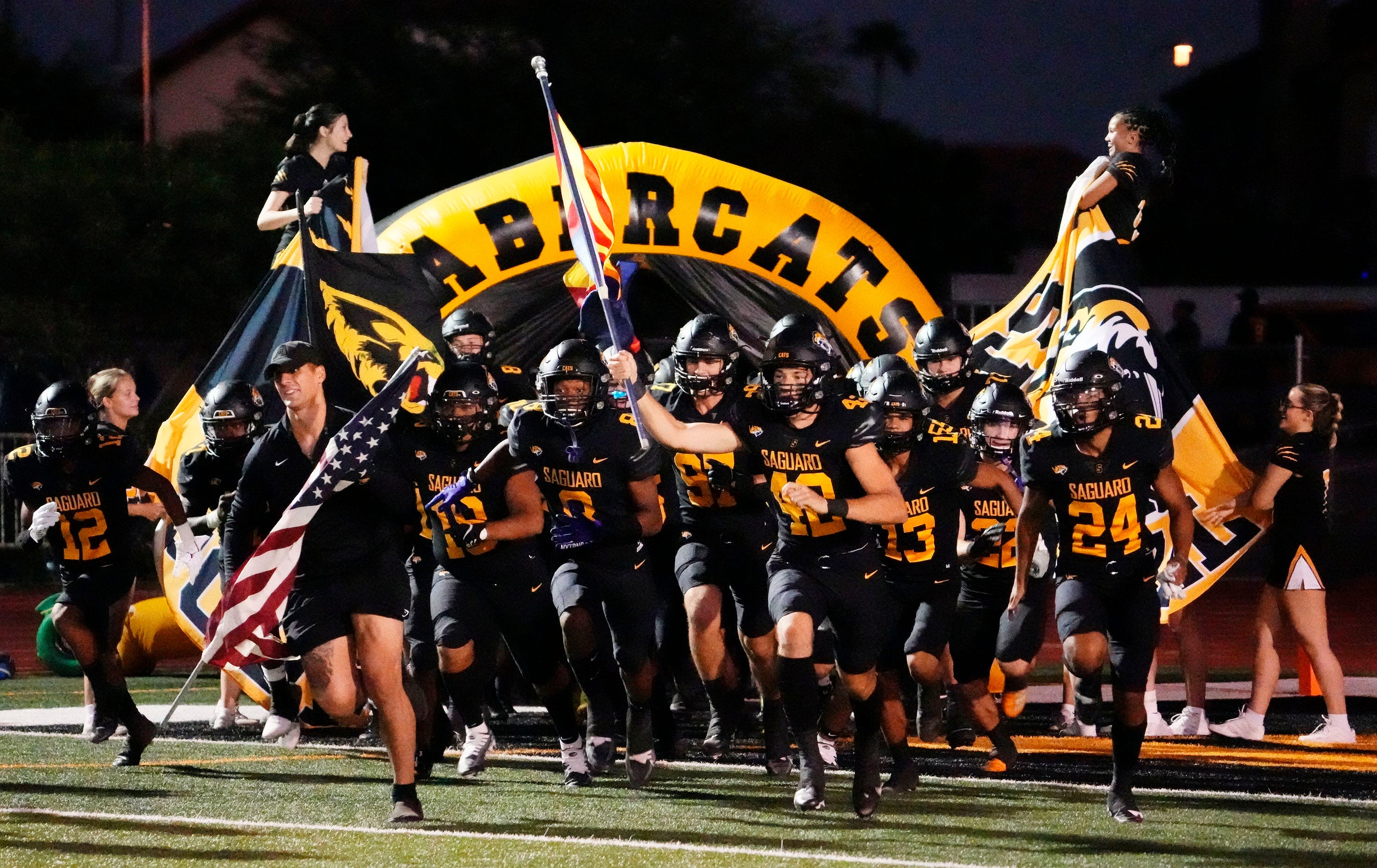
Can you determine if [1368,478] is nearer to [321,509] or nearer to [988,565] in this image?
[988,565]

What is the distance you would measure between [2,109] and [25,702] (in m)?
23.5

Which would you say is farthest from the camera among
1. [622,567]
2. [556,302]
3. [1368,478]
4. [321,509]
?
[1368,478]

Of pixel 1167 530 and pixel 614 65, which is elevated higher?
pixel 614 65

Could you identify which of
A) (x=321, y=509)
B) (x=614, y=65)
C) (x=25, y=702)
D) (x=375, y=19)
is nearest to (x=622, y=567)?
(x=321, y=509)

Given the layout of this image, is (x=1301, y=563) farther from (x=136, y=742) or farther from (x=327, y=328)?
(x=136, y=742)

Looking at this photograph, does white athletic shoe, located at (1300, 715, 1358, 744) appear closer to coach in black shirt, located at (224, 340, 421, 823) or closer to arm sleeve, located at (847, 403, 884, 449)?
arm sleeve, located at (847, 403, 884, 449)

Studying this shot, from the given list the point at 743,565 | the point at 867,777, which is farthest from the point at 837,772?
the point at 867,777

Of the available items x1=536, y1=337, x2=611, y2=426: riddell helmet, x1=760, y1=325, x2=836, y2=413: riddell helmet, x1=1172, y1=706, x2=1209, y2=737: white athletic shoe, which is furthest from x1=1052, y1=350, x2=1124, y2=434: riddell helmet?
x1=1172, y1=706, x2=1209, y2=737: white athletic shoe

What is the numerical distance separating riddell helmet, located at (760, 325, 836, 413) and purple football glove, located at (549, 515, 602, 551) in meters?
1.17

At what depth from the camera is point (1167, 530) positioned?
10.7m

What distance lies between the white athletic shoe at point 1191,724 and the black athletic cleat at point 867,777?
3.21 meters

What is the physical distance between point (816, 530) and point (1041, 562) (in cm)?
206

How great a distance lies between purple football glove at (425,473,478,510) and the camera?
8016 millimetres

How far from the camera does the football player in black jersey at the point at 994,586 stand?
8562 millimetres
